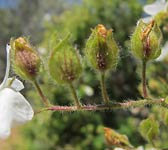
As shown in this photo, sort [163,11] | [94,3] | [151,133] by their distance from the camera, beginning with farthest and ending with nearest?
[94,3]
[163,11]
[151,133]

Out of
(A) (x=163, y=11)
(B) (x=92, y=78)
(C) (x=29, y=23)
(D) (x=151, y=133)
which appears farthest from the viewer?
(C) (x=29, y=23)

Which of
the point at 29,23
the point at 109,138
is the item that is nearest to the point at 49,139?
the point at 109,138

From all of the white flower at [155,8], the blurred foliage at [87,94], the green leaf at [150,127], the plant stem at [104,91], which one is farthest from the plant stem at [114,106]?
the blurred foliage at [87,94]

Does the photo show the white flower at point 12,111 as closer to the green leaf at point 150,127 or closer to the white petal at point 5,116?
the white petal at point 5,116

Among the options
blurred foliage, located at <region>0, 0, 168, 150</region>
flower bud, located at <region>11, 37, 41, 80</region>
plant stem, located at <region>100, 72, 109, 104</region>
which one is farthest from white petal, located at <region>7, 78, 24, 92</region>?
blurred foliage, located at <region>0, 0, 168, 150</region>

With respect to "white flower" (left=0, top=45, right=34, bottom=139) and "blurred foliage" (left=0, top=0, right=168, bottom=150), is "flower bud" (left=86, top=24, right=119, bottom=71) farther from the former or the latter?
"blurred foliage" (left=0, top=0, right=168, bottom=150)

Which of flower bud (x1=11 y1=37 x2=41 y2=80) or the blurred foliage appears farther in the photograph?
the blurred foliage

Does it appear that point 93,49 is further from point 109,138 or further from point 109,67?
point 109,138
